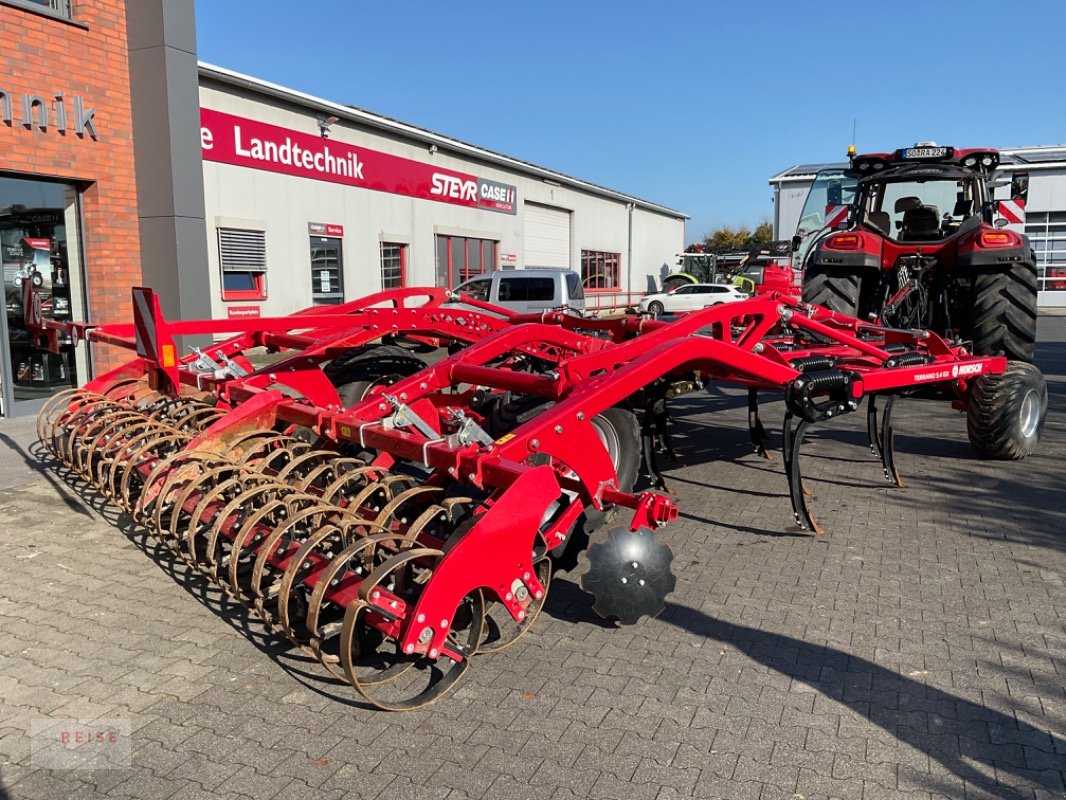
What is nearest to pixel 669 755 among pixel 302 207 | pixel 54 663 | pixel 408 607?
pixel 408 607

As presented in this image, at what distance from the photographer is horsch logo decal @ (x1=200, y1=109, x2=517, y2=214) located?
13758 mm

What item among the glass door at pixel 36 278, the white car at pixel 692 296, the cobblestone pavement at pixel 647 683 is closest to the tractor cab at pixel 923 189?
the cobblestone pavement at pixel 647 683

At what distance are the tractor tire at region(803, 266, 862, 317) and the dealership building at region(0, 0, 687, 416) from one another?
6.68 metres

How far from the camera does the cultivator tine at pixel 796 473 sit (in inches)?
192

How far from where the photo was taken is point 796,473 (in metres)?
4.96

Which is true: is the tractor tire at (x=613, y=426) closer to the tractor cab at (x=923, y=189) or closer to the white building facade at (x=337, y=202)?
the tractor cab at (x=923, y=189)

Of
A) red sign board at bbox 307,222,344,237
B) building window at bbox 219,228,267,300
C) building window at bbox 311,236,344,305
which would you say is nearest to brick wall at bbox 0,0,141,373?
building window at bbox 219,228,267,300

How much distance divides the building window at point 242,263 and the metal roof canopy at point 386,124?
7.74 ft

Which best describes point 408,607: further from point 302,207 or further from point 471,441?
point 302,207

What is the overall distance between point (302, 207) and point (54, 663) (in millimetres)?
13118

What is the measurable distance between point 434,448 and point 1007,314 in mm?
5584

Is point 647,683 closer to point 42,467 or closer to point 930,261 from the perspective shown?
point 42,467

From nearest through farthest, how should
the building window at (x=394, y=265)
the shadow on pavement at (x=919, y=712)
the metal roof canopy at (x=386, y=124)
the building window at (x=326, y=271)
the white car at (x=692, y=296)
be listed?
the shadow on pavement at (x=919, y=712) < the metal roof canopy at (x=386, y=124) < the building window at (x=326, y=271) < the building window at (x=394, y=265) < the white car at (x=692, y=296)

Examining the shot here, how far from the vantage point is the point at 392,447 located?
3.81 metres
